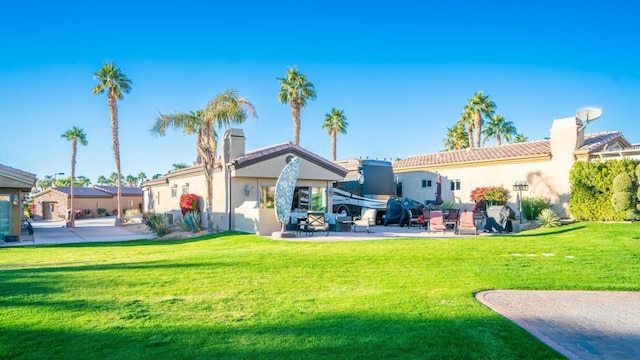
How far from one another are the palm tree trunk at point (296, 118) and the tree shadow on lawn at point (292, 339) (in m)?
31.8

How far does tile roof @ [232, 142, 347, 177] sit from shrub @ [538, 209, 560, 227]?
9846 millimetres

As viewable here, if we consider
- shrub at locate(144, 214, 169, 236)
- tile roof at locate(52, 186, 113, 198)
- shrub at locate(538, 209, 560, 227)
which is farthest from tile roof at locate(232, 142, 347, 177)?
tile roof at locate(52, 186, 113, 198)

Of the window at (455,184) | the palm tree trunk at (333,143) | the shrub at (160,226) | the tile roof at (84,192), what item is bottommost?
the shrub at (160,226)

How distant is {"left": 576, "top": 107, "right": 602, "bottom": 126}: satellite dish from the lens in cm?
2284

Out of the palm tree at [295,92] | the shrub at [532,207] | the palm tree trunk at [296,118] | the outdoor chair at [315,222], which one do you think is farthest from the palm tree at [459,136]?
the outdoor chair at [315,222]

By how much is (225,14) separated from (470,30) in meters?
11.9

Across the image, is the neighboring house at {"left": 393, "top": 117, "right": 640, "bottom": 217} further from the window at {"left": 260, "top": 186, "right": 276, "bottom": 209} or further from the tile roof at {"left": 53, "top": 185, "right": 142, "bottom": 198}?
the tile roof at {"left": 53, "top": 185, "right": 142, "bottom": 198}

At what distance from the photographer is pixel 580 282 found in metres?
8.68

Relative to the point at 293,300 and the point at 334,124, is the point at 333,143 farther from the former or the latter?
the point at 293,300

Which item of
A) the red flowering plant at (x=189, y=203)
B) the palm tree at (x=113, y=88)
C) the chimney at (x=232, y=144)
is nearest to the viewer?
the chimney at (x=232, y=144)

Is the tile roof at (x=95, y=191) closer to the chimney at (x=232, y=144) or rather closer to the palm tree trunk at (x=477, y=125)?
the chimney at (x=232, y=144)

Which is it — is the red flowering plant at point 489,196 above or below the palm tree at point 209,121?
below

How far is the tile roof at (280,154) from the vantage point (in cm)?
2089

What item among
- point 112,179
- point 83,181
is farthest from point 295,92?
point 112,179
